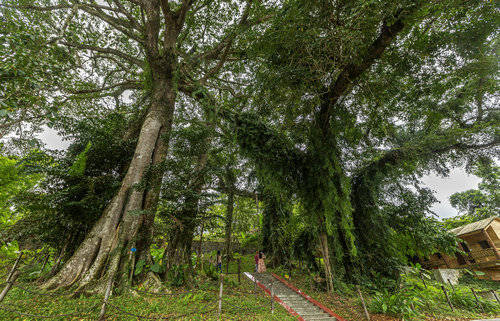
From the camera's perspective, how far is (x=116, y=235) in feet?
16.6

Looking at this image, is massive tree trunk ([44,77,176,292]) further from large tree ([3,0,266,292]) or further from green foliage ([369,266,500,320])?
green foliage ([369,266,500,320])

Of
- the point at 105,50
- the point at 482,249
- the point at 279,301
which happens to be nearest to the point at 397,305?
the point at 279,301

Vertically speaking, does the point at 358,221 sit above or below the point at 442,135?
below

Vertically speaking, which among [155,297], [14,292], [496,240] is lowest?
[155,297]

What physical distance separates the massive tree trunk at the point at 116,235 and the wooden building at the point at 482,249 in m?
17.9

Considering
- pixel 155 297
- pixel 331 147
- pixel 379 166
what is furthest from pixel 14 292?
pixel 379 166

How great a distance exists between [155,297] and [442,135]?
11012 millimetres

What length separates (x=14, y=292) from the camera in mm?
4125

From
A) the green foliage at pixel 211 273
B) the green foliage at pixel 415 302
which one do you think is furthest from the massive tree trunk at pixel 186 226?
the green foliage at pixel 415 302

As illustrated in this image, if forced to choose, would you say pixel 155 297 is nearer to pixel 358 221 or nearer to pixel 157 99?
pixel 157 99

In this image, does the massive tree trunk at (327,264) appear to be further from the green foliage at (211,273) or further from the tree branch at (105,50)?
the tree branch at (105,50)

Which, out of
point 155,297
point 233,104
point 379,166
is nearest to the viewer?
point 155,297

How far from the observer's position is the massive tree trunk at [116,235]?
175 inches

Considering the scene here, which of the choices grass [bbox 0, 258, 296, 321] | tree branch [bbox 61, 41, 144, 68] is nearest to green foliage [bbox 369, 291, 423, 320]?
grass [bbox 0, 258, 296, 321]
